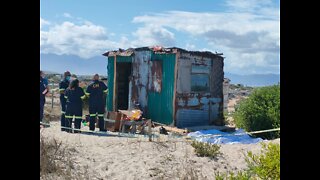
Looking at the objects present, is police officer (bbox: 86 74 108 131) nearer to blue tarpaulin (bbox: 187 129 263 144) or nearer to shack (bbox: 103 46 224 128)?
shack (bbox: 103 46 224 128)

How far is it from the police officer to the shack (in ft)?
7.68

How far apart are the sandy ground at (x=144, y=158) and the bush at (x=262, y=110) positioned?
3233mm

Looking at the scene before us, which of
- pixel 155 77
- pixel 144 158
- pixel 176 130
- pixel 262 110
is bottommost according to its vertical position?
pixel 144 158

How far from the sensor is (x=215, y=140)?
1234 cm

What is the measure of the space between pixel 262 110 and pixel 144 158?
20.8 feet

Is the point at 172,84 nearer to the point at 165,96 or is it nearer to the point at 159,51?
the point at 165,96

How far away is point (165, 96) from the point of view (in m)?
15.0

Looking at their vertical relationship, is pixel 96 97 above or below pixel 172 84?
below

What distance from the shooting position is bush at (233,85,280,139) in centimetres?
1431

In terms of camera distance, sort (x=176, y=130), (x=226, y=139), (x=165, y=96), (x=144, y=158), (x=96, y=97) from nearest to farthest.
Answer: (x=144, y=158) → (x=226, y=139) → (x=96, y=97) → (x=176, y=130) → (x=165, y=96)

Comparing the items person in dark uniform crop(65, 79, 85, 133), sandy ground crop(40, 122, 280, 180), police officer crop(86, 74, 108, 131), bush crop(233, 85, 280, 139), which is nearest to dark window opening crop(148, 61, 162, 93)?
police officer crop(86, 74, 108, 131)

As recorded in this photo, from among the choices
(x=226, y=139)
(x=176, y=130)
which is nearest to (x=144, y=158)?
(x=226, y=139)
